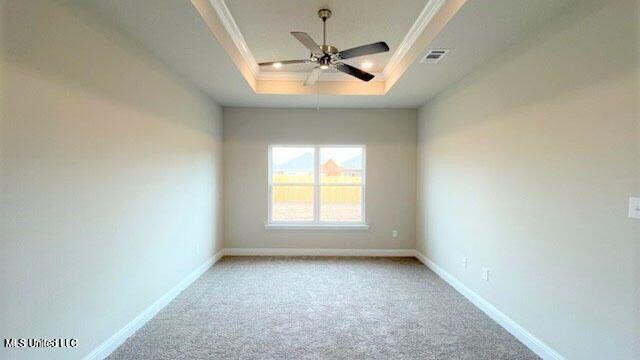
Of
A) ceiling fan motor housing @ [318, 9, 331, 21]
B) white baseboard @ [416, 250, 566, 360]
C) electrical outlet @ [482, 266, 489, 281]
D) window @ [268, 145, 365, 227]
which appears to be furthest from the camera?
window @ [268, 145, 365, 227]

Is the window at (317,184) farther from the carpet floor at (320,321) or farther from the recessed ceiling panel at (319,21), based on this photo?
the recessed ceiling panel at (319,21)

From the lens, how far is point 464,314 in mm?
2939

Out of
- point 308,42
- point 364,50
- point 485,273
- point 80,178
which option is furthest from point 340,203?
point 80,178

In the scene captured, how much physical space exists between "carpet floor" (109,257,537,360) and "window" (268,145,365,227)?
1.23m

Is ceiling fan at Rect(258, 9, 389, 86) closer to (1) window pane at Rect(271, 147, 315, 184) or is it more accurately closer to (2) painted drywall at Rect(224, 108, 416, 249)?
(2) painted drywall at Rect(224, 108, 416, 249)

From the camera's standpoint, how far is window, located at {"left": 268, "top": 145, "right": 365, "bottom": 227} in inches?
202

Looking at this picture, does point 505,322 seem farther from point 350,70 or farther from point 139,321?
point 139,321

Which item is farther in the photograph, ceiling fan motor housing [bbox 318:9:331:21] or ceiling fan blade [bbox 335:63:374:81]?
ceiling fan blade [bbox 335:63:374:81]

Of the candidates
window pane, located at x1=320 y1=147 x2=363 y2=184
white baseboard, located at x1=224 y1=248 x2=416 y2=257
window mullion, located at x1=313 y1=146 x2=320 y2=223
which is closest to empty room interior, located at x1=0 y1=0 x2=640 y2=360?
white baseboard, located at x1=224 y1=248 x2=416 y2=257

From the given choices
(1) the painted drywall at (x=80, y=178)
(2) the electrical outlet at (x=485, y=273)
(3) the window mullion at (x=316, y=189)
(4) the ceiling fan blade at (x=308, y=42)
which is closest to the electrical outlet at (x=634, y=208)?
(2) the electrical outlet at (x=485, y=273)

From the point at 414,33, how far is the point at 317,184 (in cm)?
285

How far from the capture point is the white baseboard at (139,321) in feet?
7.19

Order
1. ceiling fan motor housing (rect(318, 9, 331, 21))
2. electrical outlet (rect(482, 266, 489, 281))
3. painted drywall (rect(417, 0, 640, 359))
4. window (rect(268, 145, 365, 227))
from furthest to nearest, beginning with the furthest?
window (rect(268, 145, 365, 227)) < electrical outlet (rect(482, 266, 489, 281)) < ceiling fan motor housing (rect(318, 9, 331, 21)) < painted drywall (rect(417, 0, 640, 359))

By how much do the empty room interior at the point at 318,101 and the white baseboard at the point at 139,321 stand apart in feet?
0.08
